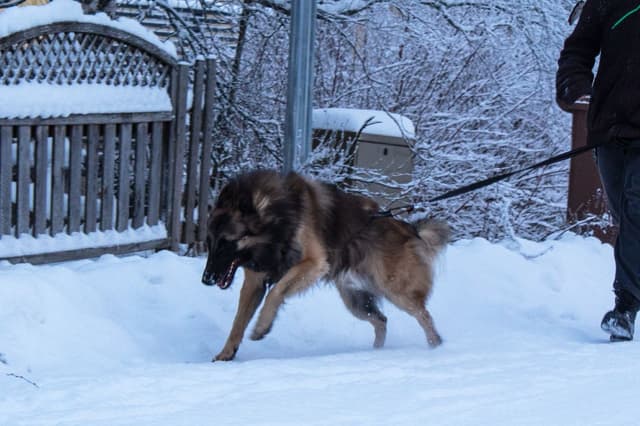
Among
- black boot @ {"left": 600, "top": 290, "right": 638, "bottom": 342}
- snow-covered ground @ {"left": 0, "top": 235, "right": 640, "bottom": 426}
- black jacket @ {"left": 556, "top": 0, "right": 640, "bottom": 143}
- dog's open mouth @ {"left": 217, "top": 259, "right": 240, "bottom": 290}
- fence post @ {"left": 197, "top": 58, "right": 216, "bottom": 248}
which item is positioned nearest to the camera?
snow-covered ground @ {"left": 0, "top": 235, "right": 640, "bottom": 426}

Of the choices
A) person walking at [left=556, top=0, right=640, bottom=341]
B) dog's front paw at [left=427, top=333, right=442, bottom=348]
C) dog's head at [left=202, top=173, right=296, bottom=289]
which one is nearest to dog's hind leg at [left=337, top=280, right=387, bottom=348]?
dog's front paw at [left=427, top=333, right=442, bottom=348]

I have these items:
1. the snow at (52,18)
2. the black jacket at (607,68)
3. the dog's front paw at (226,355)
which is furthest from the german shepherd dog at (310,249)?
the snow at (52,18)

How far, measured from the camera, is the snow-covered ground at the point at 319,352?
3539mm

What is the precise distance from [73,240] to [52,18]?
150cm

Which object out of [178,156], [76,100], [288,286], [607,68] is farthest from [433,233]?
[76,100]

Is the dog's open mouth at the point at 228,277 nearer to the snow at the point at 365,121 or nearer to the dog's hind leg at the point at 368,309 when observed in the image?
the dog's hind leg at the point at 368,309

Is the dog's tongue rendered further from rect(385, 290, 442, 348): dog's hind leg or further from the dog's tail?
the dog's tail

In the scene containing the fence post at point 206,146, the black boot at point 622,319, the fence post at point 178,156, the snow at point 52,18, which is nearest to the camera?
the black boot at point 622,319

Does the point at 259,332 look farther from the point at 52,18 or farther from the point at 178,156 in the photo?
the point at 52,18

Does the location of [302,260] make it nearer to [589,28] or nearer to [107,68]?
[589,28]

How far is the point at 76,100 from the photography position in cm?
639

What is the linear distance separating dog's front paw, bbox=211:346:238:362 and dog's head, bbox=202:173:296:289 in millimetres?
387

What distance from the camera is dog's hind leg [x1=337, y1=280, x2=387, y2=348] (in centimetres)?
547

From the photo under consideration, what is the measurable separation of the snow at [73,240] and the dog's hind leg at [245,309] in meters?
1.89
